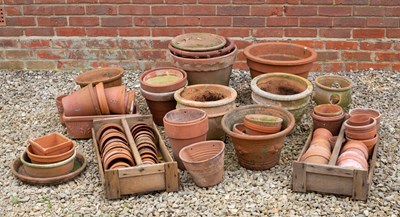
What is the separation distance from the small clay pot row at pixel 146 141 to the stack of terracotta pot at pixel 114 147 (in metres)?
0.08

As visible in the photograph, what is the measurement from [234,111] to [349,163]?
906 millimetres

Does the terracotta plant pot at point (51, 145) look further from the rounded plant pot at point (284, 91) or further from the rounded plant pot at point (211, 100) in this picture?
the rounded plant pot at point (284, 91)

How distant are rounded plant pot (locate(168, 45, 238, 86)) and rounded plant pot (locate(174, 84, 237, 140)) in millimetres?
231

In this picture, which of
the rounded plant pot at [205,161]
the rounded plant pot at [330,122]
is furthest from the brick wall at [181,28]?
the rounded plant pot at [205,161]

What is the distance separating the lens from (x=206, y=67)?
4.64 metres

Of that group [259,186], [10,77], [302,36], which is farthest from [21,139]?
[302,36]

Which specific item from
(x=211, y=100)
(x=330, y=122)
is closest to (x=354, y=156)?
(x=330, y=122)

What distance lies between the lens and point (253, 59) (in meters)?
4.73

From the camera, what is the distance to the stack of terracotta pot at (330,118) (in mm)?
4168

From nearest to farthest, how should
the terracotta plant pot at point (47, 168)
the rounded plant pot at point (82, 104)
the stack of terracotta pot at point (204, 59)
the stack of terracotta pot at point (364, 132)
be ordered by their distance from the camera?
the terracotta plant pot at point (47, 168)
the stack of terracotta pot at point (364, 132)
the rounded plant pot at point (82, 104)
the stack of terracotta pot at point (204, 59)

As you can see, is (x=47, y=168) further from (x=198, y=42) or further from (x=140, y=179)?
(x=198, y=42)

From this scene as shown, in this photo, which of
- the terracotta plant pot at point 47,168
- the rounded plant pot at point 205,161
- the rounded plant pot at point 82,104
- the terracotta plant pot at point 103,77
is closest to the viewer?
the rounded plant pot at point 205,161

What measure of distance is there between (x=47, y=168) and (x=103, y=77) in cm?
137

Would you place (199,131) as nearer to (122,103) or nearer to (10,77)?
(122,103)
